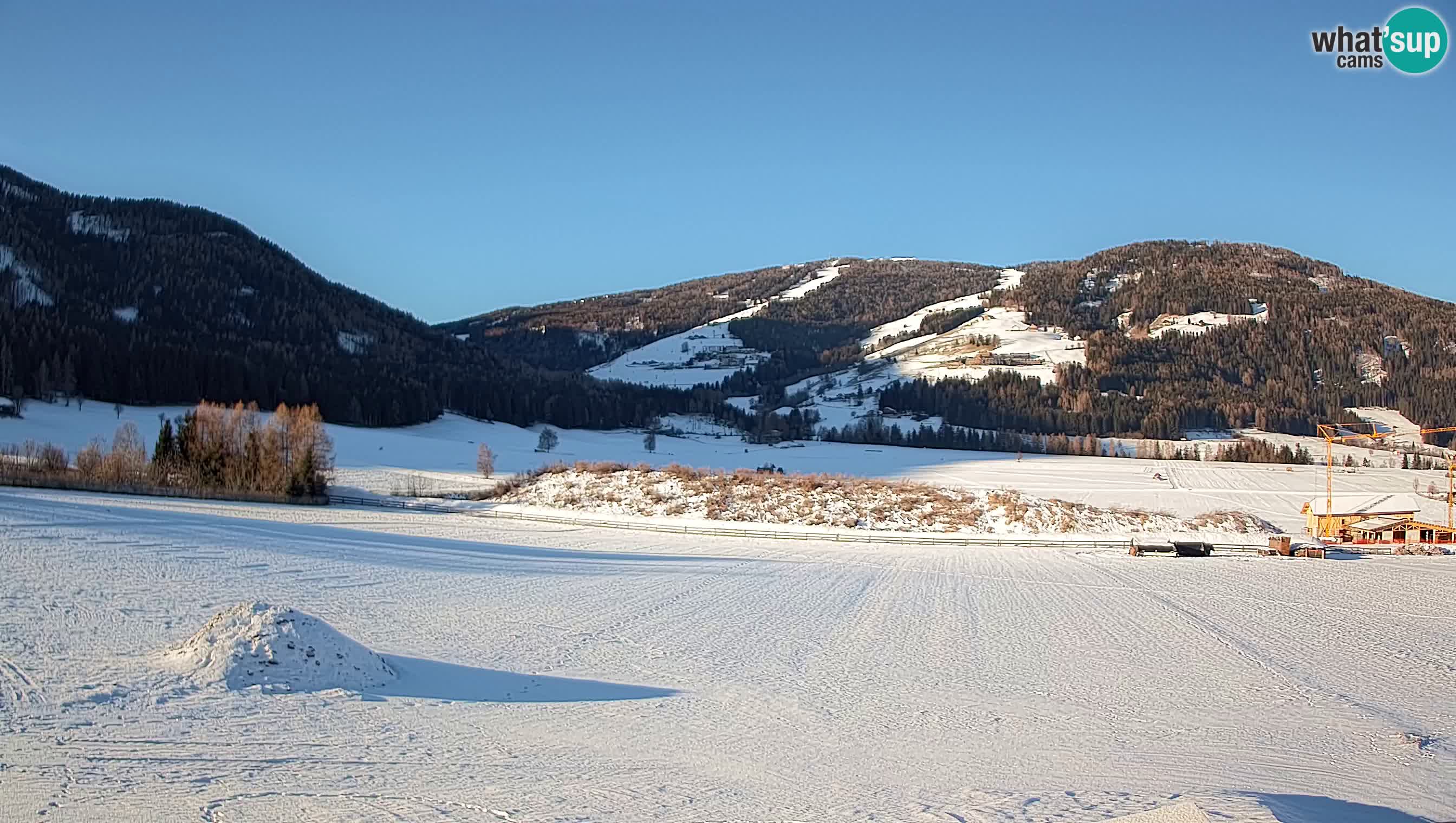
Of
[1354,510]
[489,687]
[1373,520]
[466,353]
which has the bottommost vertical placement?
[489,687]

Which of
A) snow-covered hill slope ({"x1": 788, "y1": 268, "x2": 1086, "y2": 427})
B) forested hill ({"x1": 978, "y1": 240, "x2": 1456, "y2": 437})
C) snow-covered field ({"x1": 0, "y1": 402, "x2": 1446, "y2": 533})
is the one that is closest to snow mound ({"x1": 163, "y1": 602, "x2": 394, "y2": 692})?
snow-covered field ({"x1": 0, "y1": 402, "x2": 1446, "y2": 533})

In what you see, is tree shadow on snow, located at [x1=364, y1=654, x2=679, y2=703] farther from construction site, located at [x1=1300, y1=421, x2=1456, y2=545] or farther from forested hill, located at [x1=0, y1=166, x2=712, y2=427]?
forested hill, located at [x1=0, y1=166, x2=712, y2=427]

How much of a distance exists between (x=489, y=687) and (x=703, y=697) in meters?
3.06

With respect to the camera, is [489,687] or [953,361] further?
[953,361]

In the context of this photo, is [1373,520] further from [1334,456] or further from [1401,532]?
[1334,456]

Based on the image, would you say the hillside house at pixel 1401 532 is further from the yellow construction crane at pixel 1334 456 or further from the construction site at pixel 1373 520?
the yellow construction crane at pixel 1334 456

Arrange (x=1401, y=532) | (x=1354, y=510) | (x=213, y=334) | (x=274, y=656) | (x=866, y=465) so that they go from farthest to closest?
(x=213, y=334), (x=866, y=465), (x=1354, y=510), (x=1401, y=532), (x=274, y=656)

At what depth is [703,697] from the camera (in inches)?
532

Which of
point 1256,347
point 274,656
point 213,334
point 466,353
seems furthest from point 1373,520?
point 466,353

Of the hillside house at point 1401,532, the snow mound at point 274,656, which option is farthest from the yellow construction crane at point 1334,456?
the snow mound at point 274,656

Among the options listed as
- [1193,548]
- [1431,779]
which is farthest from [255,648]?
[1193,548]

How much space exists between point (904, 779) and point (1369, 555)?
40.3 metres

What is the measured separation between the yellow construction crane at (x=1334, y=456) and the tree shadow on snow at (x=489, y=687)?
42239mm

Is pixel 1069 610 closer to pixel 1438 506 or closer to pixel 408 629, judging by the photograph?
pixel 408 629
